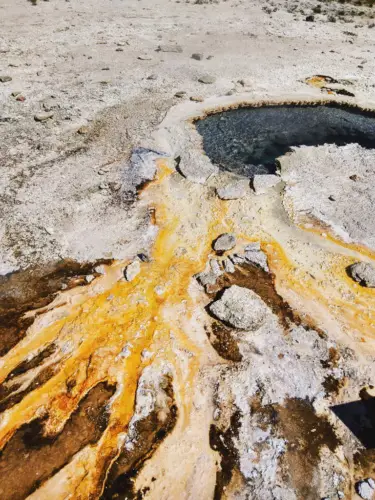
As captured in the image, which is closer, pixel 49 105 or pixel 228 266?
pixel 228 266

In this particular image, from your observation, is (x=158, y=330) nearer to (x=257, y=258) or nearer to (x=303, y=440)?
(x=257, y=258)

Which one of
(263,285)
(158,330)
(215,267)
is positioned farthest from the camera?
(215,267)

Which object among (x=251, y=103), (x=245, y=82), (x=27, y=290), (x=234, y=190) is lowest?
(x=27, y=290)

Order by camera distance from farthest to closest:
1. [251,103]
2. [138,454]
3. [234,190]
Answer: [251,103], [234,190], [138,454]

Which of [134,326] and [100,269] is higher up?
[100,269]

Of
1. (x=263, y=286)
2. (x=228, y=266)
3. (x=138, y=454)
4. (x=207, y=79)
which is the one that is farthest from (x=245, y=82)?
(x=138, y=454)

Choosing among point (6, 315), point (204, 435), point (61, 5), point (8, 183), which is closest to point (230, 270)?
point (204, 435)

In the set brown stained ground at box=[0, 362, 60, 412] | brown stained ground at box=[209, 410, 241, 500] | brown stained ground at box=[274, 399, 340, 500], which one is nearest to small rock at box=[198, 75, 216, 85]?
brown stained ground at box=[0, 362, 60, 412]

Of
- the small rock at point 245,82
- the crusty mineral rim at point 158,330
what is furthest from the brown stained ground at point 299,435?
the small rock at point 245,82
